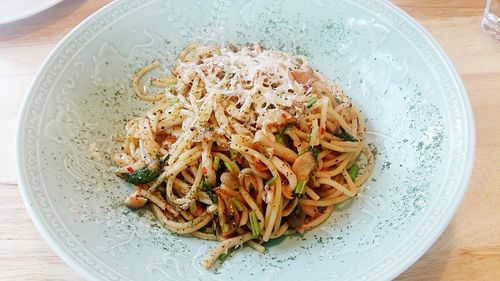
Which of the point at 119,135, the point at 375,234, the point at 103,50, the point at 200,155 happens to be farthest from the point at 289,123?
the point at 103,50

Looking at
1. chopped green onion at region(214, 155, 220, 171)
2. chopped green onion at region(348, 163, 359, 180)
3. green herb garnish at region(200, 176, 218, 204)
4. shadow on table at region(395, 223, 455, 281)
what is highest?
chopped green onion at region(214, 155, 220, 171)

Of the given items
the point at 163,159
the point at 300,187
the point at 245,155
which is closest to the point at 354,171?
the point at 300,187

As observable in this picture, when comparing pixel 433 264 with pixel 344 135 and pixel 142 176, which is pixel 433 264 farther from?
pixel 142 176

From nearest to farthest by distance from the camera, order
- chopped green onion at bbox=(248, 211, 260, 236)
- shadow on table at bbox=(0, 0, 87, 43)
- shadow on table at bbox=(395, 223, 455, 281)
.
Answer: shadow on table at bbox=(395, 223, 455, 281) < chopped green onion at bbox=(248, 211, 260, 236) < shadow on table at bbox=(0, 0, 87, 43)

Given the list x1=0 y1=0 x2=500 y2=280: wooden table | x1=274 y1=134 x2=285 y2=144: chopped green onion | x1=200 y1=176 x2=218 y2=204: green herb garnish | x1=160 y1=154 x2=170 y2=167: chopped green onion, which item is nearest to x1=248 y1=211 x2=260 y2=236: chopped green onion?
x1=200 y1=176 x2=218 y2=204: green herb garnish

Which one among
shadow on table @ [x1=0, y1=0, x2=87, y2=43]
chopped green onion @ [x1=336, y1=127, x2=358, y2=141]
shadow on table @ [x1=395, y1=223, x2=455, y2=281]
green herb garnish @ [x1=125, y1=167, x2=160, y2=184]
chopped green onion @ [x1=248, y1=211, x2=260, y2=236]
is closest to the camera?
shadow on table @ [x1=395, y1=223, x2=455, y2=281]

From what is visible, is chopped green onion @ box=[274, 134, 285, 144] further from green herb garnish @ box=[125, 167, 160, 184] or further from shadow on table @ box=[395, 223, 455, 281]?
shadow on table @ box=[395, 223, 455, 281]

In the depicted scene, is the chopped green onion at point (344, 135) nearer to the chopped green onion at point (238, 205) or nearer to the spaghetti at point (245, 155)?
the spaghetti at point (245, 155)
